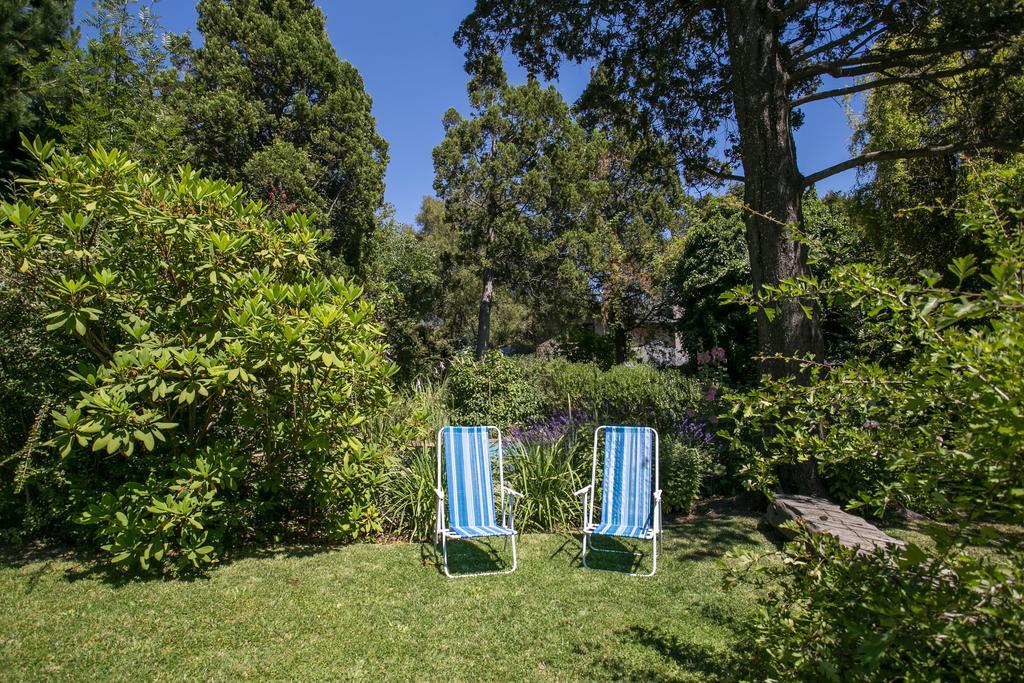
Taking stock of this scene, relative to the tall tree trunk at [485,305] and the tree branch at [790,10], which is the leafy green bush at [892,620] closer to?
the tree branch at [790,10]

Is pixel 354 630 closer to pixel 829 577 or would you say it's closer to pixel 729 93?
pixel 829 577

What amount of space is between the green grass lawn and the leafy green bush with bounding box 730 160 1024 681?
4.35 ft

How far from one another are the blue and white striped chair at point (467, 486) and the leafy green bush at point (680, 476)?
1852 mm

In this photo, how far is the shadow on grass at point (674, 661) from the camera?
280cm

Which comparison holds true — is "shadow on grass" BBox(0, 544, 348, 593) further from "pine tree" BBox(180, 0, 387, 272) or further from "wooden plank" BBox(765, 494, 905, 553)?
"pine tree" BBox(180, 0, 387, 272)

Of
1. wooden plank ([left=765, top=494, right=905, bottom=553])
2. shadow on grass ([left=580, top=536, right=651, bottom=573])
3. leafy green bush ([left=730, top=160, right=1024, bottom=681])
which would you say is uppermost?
leafy green bush ([left=730, top=160, right=1024, bottom=681])

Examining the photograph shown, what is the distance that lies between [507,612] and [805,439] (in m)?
2.45

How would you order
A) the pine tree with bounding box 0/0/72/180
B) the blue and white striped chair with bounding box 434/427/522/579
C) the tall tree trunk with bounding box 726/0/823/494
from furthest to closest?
the pine tree with bounding box 0/0/72/180
the tall tree trunk with bounding box 726/0/823/494
the blue and white striped chair with bounding box 434/427/522/579

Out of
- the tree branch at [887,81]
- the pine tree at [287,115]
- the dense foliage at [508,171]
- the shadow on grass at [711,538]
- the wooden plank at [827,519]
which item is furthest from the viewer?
the dense foliage at [508,171]

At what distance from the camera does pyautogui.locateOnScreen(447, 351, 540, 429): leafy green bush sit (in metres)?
9.30

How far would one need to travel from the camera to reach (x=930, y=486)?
148cm

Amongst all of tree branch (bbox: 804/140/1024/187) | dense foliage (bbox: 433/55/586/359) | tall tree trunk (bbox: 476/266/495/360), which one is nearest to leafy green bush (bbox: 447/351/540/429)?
tree branch (bbox: 804/140/1024/187)

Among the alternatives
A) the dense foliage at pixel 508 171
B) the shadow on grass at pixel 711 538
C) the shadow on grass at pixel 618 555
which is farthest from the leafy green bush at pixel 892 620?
the dense foliage at pixel 508 171

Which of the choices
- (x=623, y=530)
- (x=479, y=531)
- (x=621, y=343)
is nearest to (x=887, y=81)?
(x=623, y=530)
